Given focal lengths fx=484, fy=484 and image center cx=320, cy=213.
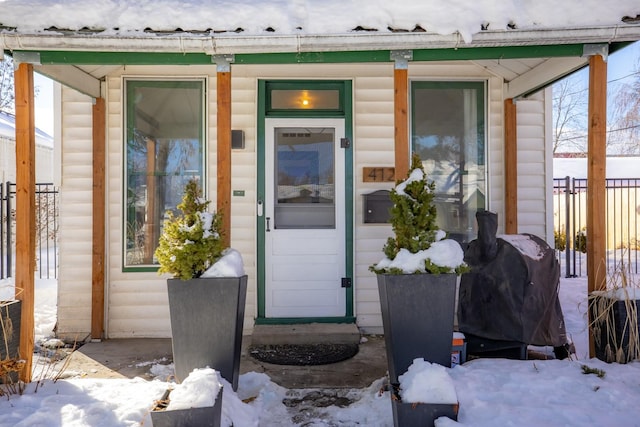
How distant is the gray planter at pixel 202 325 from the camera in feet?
9.78

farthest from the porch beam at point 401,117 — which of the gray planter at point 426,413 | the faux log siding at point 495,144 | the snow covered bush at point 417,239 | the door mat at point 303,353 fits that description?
the faux log siding at point 495,144

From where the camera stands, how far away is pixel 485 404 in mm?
2721

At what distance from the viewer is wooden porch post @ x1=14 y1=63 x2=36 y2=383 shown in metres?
3.30

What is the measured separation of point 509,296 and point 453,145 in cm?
194

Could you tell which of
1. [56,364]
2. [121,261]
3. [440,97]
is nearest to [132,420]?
[56,364]

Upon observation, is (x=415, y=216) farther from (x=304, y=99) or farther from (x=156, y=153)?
(x=156, y=153)

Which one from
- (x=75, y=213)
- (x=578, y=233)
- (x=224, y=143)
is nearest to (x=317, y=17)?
(x=224, y=143)

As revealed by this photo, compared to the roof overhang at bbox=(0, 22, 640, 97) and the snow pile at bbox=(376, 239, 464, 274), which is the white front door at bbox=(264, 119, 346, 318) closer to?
the roof overhang at bbox=(0, 22, 640, 97)

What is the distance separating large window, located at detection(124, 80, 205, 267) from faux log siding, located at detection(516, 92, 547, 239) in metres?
3.24

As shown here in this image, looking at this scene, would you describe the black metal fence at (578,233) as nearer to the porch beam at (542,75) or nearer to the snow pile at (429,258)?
the porch beam at (542,75)

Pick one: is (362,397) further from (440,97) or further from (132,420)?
(440,97)

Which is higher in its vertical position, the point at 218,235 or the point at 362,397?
the point at 218,235

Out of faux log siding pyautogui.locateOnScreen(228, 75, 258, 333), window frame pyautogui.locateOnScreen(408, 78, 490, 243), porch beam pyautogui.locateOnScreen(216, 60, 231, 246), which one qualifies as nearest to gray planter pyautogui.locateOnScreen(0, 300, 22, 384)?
porch beam pyautogui.locateOnScreen(216, 60, 231, 246)

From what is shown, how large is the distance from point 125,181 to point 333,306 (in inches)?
94.3
